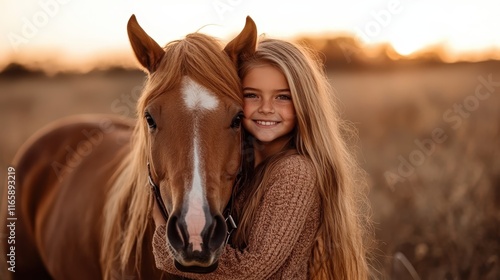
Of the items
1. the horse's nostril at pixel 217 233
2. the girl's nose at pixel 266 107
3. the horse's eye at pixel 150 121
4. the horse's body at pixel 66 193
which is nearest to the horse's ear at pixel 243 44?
the girl's nose at pixel 266 107

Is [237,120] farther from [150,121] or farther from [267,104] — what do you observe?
[150,121]

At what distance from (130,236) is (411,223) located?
9.59 ft

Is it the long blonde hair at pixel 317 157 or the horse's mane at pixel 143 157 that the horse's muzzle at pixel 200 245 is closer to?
the long blonde hair at pixel 317 157

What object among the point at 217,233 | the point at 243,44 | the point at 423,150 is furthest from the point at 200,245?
the point at 423,150

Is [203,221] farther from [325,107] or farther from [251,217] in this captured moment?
[325,107]

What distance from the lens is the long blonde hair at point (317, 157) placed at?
2.34 meters

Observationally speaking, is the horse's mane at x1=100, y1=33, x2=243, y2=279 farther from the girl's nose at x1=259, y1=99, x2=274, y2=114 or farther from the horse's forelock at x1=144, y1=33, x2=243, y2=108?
the girl's nose at x1=259, y1=99, x2=274, y2=114

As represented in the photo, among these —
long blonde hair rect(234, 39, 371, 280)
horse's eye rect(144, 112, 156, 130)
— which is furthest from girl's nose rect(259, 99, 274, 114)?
horse's eye rect(144, 112, 156, 130)

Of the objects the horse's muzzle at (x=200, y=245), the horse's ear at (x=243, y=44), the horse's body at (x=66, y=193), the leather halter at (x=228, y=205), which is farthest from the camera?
the horse's body at (x=66, y=193)

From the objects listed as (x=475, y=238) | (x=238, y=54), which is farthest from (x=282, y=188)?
(x=475, y=238)

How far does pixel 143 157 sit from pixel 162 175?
439 mm

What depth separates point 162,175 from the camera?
2184 mm

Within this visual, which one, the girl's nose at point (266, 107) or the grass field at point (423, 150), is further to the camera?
the grass field at point (423, 150)

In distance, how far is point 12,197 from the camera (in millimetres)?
4559
